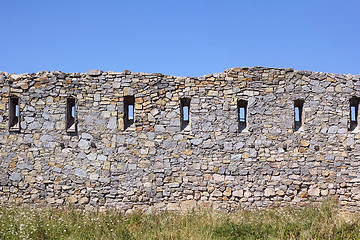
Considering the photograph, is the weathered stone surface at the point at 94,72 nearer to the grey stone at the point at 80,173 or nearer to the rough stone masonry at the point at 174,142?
the rough stone masonry at the point at 174,142

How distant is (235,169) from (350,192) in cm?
323

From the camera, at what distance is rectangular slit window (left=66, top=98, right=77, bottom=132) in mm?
10218

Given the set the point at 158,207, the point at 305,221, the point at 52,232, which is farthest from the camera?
the point at 158,207

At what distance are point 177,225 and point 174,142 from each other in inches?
103

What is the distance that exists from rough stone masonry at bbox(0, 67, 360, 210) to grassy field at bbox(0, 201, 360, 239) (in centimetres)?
74

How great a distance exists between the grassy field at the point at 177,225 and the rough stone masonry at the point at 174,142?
0.74 meters

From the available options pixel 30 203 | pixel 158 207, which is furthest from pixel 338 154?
pixel 30 203

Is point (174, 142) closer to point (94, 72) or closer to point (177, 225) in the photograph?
point (177, 225)

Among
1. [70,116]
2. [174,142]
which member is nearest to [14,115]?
[70,116]

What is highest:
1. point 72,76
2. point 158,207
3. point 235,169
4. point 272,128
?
point 72,76

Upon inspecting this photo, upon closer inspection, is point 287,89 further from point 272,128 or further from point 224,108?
point 224,108

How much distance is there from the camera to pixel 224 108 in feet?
34.0

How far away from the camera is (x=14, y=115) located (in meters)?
10.5

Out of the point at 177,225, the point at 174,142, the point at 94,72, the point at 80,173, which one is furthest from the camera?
the point at 94,72
